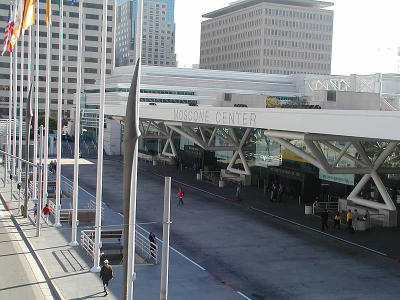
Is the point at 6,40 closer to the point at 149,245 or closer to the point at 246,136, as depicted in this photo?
the point at 149,245

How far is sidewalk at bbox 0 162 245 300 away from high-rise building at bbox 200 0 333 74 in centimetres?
13197

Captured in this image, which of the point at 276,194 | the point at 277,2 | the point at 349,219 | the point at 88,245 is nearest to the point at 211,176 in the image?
the point at 276,194

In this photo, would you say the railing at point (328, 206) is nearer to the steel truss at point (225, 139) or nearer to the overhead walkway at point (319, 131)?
the overhead walkway at point (319, 131)

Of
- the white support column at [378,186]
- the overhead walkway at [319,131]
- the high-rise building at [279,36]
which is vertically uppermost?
the high-rise building at [279,36]

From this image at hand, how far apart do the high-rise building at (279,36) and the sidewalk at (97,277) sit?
131972 mm

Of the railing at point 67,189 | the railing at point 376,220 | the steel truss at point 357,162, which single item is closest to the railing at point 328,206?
the steel truss at point 357,162

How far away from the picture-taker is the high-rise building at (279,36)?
15150cm

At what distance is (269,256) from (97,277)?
731 cm

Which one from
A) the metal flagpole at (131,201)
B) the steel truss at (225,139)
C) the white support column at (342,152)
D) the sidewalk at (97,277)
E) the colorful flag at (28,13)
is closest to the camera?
the metal flagpole at (131,201)

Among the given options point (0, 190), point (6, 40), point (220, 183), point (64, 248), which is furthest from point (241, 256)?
point (0, 190)

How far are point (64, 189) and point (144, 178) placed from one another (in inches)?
369

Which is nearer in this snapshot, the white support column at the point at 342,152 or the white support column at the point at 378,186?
the white support column at the point at 378,186

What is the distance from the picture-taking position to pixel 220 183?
44.8 meters

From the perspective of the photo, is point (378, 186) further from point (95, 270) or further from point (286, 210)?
point (95, 270)
